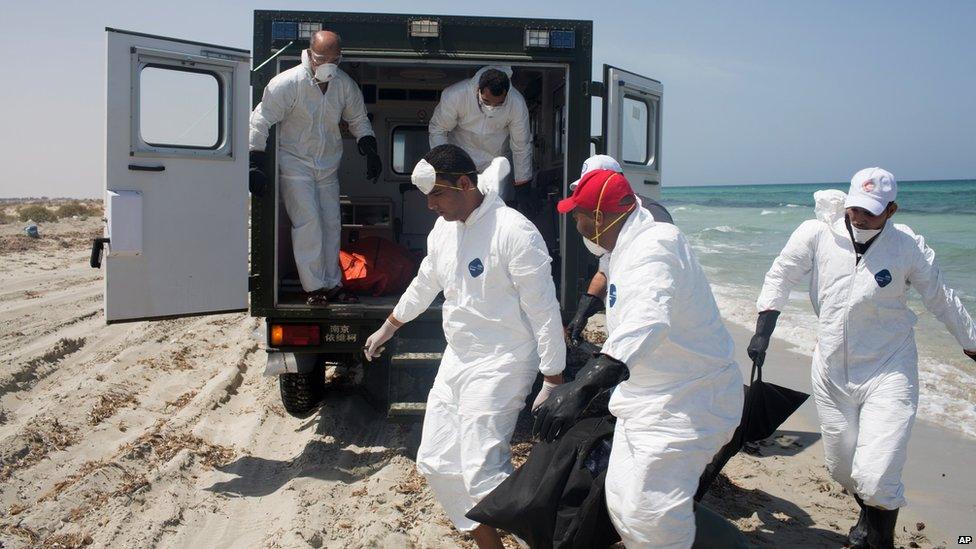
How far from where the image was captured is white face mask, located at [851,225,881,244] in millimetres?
4602

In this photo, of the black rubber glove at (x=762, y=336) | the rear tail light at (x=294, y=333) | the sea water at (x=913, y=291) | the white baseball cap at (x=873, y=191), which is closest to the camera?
the white baseball cap at (x=873, y=191)

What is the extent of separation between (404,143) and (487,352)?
5482mm

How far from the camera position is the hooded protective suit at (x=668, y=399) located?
3.20 m

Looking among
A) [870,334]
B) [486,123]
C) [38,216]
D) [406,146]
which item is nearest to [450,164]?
[870,334]

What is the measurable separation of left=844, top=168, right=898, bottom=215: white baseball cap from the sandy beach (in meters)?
1.79

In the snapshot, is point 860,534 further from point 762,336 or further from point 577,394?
point 577,394

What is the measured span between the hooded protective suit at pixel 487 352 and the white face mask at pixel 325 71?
2426 mm

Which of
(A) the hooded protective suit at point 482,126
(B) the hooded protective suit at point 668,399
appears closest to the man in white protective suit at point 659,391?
(B) the hooded protective suit at point 668,399

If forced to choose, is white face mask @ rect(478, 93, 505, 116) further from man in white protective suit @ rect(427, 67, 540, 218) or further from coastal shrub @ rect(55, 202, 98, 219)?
coastal shrub @ rect(55, 202, 98, 219)

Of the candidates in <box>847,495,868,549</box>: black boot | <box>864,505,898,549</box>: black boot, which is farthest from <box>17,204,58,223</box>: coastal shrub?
<box>864,505,898,549</box>: black boot

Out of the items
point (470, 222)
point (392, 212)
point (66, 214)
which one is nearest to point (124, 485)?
point (470, 222)

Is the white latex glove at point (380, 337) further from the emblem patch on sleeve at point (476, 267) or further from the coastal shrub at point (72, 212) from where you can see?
the coastal shrub at point (72, 212)

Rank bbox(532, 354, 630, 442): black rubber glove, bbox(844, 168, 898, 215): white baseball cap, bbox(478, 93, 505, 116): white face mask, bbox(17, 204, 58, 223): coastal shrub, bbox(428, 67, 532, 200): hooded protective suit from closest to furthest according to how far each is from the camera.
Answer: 1. bbox(532, 354, 630, 442): black rubber glove
2. bbox(844, 168, 898, 215): white baseball cap
3. bbox(478, 93, 505, 116): white face mask
4. bbox(428, 67, 532, 200): hooded protective suit
5. bbox(17, 204, 58, 223): coastal shrub

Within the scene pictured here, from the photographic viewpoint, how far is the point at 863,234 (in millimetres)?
4617
